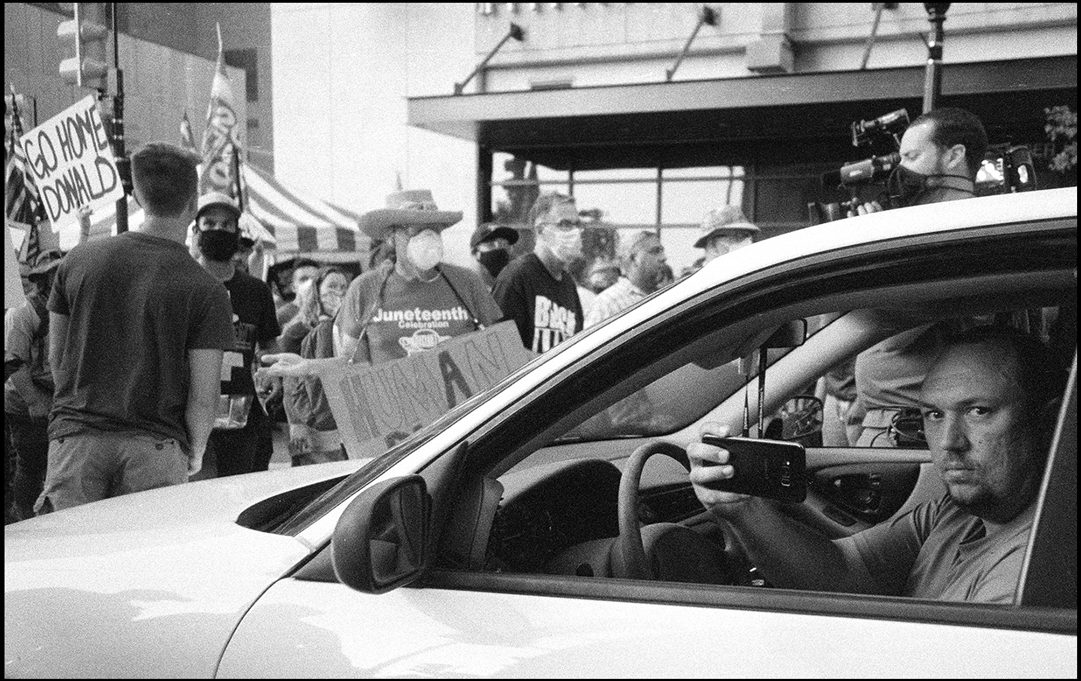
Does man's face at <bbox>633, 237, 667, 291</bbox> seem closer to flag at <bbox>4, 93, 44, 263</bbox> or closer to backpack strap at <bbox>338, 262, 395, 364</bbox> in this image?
backpack strap at <bbox>338, 262, 395, 364</bbox>

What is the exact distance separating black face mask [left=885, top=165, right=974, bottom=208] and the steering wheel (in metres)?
1.65

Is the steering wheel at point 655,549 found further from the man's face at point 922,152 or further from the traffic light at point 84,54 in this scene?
the traffic light at point 84,54

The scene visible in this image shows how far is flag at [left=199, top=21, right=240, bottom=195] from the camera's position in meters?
10.9

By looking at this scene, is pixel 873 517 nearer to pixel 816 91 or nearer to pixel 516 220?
pixel 816 91

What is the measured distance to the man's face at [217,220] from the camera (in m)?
5.52

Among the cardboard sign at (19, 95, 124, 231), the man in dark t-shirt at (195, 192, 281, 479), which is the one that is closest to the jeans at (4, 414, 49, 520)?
the cardboard sign at (19, 95, 124, 231)

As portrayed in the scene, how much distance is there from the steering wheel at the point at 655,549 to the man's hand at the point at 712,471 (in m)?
0.14

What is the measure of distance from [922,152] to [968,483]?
1.96m

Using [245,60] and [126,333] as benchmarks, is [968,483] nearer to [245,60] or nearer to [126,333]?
[126,333]

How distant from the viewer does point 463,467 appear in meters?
1.83

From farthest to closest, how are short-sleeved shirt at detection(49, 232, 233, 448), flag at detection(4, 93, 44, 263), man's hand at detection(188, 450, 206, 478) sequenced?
flag at detection(4, 93, 44, 263) → man's hand at detection(188, 450, 206, 478) → short-sleeved shirt at detection(49, 232, 233, 448)

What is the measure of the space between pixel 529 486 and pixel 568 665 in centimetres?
67

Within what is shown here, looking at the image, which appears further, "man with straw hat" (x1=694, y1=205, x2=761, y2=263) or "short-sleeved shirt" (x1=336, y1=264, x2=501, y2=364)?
"man with straw hat" (x1=694, y1=205, x2=761, y2=263)

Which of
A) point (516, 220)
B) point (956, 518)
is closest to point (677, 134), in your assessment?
point (516, 220)
